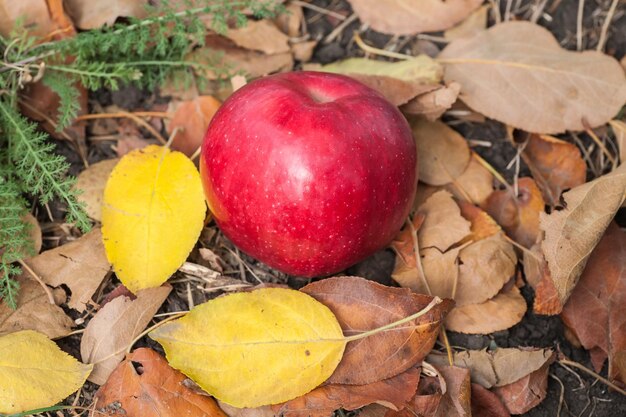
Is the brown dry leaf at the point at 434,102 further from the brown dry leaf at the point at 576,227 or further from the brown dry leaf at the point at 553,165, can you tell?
the brown dry leaf at the point at 576,227

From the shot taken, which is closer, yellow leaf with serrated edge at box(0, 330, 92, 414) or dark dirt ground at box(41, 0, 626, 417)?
yellow leaf with serrated edge at box(0, 330, 92, 414)

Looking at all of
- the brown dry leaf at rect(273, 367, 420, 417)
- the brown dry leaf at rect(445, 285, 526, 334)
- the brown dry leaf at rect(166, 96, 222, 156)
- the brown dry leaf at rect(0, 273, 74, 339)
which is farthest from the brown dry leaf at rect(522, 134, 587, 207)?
the brown dry leaf at rect(0, 273, 74, 339)

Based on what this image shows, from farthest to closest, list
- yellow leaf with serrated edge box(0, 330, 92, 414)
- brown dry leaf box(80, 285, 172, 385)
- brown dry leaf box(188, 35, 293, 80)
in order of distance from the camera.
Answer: brown dry leaf box(188, 35, 293, 80) → brown dry leaf box(80, 285, 172, 385) → yellow leaf with serrated edge box(0, 330, 92, 414)

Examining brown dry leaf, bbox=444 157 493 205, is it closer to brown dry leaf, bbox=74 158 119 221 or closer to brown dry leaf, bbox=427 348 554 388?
brown dry leaf, bbox=427 348 554 388

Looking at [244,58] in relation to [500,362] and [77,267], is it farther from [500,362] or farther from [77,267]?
[500,362]

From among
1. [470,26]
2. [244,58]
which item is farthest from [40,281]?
[470,26]

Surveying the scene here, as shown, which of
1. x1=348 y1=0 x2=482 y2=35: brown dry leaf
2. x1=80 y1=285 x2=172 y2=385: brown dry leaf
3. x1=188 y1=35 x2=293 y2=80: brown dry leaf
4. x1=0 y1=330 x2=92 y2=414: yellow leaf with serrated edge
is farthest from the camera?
x1=348 y1=0 x2=482 y2=35: brown dry leaf

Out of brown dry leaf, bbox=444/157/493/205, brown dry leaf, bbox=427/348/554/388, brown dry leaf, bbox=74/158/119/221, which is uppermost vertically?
brown dry leaf, bbox=74/158/119/221
